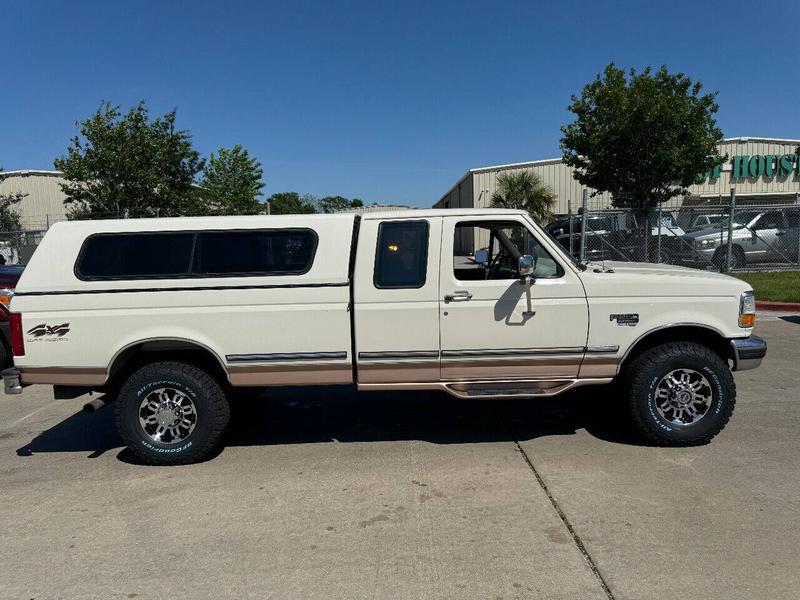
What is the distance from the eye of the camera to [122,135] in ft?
58.8

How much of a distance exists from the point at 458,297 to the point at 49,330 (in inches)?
127

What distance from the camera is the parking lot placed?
9.82ft

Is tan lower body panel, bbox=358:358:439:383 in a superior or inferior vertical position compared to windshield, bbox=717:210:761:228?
inferior

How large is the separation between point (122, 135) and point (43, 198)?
26875mm

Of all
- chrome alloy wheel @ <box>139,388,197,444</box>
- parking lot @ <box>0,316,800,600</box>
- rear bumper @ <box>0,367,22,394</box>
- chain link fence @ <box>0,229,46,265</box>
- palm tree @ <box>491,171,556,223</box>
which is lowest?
parking lot @ <box>0,316,800,600</box>

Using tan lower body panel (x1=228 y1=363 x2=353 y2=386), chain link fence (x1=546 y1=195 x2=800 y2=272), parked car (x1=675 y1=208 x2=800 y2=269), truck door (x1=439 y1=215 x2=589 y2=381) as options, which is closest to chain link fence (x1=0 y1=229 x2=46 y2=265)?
chain link fence (x1=546 y1=195 x2=800 y2=272)

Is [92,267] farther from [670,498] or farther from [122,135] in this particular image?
[122,135]

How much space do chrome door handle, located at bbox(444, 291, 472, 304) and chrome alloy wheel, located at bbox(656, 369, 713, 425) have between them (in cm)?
173

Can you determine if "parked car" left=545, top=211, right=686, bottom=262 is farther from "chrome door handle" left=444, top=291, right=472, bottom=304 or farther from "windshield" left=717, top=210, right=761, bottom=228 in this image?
"chrome door handle" left=444, top=291, right=472, bottom=304

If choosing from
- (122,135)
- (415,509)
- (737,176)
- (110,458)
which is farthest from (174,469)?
(737,176)

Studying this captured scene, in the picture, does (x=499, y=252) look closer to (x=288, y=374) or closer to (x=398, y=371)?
(x=398, y=371)

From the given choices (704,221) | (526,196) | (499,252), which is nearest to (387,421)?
(499,252)

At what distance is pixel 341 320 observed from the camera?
14.7ft

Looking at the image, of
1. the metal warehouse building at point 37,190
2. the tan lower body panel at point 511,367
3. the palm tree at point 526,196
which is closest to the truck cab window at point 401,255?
the tan lower body panel at point 511,367
